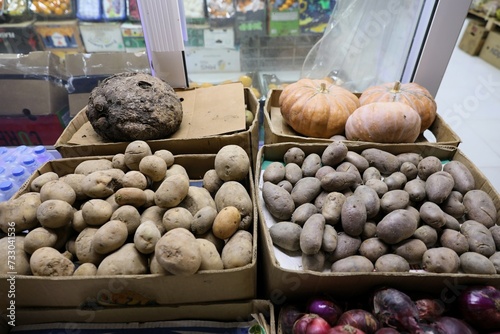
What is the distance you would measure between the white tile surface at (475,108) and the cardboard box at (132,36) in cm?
268

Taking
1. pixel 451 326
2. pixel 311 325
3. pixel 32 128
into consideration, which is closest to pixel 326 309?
pixel 311 325

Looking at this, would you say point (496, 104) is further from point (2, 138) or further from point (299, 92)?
point (2, 138)

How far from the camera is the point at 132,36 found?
2.20 meters

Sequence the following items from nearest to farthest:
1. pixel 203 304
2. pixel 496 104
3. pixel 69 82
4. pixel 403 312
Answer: pixel 403 312 < pixel 203 304 < pixel 69 82 < pixel 496 104

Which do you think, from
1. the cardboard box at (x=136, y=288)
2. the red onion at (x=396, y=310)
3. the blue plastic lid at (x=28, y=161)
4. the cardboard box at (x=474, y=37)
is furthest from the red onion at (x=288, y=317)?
the cardboard box at (x=474, y=37)

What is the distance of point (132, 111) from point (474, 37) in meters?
5.29

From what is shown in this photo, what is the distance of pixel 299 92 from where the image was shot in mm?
1516

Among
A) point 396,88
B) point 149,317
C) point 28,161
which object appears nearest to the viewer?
point 149,317

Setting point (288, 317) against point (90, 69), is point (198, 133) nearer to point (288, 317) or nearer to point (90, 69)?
point (288, 317)

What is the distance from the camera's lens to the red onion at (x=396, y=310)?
78 cm

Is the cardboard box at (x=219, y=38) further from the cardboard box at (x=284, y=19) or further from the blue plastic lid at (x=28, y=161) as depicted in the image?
the blue plastic lid at (x=28, y=161)

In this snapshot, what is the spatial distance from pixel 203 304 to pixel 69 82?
5.28ft

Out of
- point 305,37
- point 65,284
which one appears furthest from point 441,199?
point 305,37

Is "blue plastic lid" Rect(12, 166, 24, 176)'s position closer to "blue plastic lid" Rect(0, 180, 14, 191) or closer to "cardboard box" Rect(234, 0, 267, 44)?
"blue plastic lid" Rect(0, 180, 14, 191)
